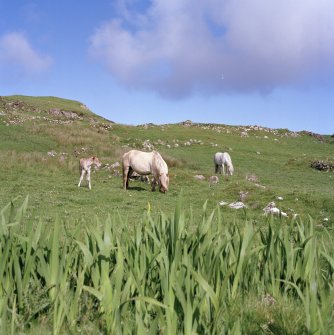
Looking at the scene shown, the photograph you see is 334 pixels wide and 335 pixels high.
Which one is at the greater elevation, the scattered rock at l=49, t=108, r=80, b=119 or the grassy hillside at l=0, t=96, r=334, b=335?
the scattered rock at l=49, t=108, r=80, b=119

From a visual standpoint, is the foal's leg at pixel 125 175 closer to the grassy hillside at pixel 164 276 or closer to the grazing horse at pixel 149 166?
the grazing horse at pixel 149 166

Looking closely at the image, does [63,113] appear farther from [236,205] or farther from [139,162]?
[236,205]

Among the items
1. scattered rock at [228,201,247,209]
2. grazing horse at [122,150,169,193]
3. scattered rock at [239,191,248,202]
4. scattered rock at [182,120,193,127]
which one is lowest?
scattered rock at [228,201,247,209]

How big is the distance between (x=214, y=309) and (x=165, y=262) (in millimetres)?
520

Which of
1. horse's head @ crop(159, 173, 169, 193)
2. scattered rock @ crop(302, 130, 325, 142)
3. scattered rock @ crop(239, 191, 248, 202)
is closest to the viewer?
scattered rock @ crop(239, 191, 248, 202)

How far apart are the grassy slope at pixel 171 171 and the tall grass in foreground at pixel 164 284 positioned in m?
0.55

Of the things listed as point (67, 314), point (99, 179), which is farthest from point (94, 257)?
point (99, 179)

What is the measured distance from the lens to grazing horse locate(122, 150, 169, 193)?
745 inches

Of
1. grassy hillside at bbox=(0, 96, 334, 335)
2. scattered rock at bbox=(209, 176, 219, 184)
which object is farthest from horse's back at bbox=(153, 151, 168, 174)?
grassy hillside at bbox=(0, 96, 334, 335)

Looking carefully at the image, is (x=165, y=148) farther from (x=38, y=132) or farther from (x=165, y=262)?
(x=165, y=262)

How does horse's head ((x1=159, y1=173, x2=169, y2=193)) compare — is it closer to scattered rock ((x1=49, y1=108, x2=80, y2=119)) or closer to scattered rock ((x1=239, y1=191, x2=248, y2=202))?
scattered rock ((x1=239, y1=191, x2=248, y2=202))

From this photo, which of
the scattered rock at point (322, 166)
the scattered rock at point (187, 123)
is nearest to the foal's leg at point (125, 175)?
Answer: the scattered rock at point (322, 166)

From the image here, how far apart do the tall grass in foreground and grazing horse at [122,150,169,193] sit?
14.2 m

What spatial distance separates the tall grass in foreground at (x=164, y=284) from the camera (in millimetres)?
3172
